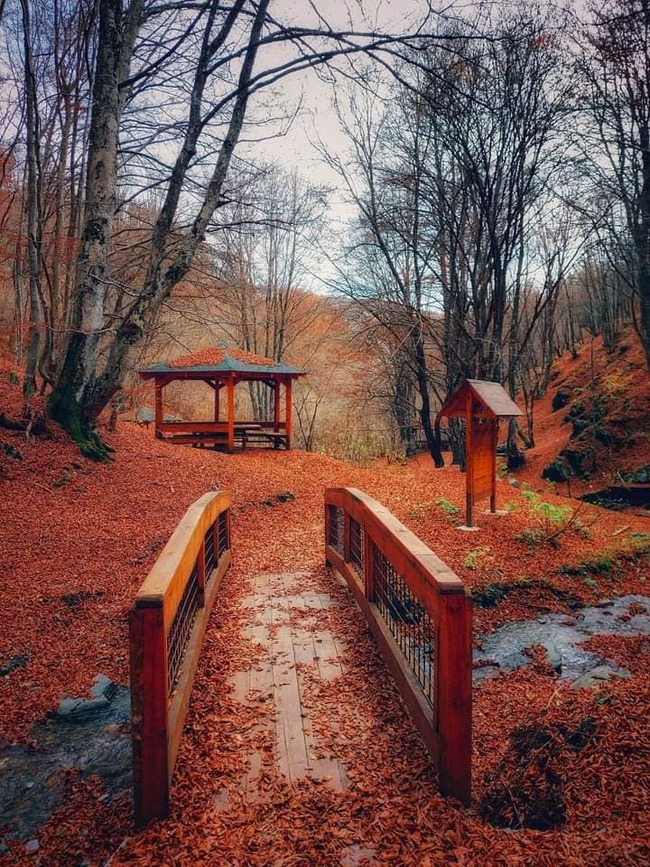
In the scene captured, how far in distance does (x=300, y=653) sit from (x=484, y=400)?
412 centimetres

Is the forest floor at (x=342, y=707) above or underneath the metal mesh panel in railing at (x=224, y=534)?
underneath

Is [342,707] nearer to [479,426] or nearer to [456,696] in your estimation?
[456,696]

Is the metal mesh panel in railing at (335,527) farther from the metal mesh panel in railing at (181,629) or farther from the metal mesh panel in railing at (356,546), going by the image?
the metal mesh panel in railing at (181,629)

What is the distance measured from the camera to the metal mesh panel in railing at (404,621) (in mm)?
2625

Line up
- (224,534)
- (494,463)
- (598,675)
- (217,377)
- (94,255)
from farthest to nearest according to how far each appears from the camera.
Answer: (217,377) < (94,255) < (494,463) < (224,534) < (598,675)

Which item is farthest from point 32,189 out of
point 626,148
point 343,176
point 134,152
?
point 626,148

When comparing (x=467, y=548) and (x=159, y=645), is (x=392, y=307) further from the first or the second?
(x=159, y=645)

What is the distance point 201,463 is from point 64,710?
26.2ft

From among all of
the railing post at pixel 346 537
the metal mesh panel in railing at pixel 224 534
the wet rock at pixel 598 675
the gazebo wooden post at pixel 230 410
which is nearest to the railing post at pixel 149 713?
the wet rock at pixel 598 675

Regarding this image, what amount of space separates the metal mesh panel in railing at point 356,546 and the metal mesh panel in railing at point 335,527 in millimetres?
355

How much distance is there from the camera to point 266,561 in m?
5.60

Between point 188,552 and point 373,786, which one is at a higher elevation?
point 188,552

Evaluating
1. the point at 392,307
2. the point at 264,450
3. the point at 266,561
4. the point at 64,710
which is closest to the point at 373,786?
the point at 64,710

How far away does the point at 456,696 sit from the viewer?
1.99 m
